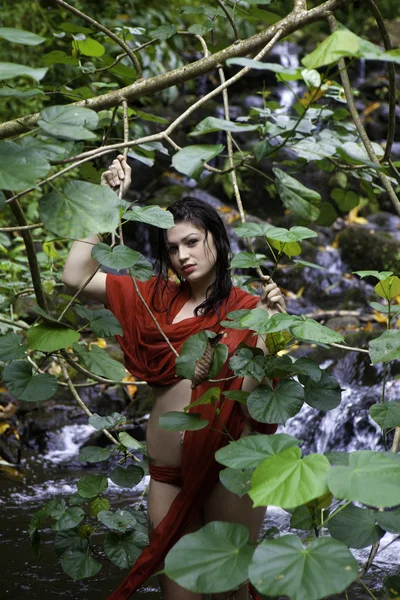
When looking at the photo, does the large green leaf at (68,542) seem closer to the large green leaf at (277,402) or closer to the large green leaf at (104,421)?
the large green leaf at (104,421)

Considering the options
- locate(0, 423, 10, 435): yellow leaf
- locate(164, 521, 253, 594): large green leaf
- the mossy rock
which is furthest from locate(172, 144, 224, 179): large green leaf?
the mossy rock

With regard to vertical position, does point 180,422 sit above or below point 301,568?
below

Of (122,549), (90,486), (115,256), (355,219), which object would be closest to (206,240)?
(115,256)

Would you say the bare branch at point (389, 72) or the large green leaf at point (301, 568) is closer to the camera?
the large green leaf at point (301, 568)

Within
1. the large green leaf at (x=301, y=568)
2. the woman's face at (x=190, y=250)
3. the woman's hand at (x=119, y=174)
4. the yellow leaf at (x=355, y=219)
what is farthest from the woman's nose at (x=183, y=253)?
the yellow leaf at (x=355, y=219)

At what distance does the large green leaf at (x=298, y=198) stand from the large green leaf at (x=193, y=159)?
0.23m

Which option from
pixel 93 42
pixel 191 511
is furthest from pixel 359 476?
pixel 93 42

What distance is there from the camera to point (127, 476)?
1974 mm

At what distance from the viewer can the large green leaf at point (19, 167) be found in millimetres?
1008

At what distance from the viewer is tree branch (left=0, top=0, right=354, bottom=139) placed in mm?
1649

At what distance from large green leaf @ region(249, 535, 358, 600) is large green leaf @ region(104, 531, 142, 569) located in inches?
41.9

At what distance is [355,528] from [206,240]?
41.6 inches

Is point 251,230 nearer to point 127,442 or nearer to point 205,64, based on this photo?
point 205,64

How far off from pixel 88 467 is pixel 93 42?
3042mm
